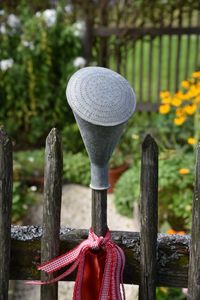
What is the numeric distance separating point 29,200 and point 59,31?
2.27 meters

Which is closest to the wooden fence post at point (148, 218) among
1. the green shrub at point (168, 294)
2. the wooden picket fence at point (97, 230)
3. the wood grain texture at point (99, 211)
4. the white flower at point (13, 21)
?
the wooden picket fence at point (97, 230)

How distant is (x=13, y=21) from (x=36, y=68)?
569mm

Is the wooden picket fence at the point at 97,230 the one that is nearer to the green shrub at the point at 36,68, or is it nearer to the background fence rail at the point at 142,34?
the green shrub at the point at 36,68

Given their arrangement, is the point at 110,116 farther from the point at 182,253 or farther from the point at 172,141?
the point at 172,141

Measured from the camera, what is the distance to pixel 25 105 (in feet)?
18.9

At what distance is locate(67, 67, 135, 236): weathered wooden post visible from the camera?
1165mm

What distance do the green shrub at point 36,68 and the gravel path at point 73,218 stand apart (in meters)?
1.13

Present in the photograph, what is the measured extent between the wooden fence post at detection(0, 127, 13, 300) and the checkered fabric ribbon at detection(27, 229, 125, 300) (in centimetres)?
12

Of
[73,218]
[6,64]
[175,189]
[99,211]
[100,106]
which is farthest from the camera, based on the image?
[6,64]

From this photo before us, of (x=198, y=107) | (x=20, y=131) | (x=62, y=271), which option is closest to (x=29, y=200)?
(x=198, y=107)

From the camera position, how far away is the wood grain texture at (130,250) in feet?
4.68

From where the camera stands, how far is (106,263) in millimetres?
1363

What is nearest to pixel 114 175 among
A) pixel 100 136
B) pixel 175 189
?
pixel 175 189

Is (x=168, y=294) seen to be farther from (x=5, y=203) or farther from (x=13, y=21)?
(x=13, y=21)
